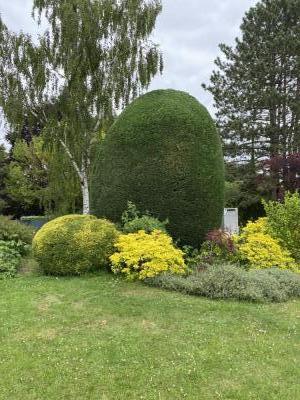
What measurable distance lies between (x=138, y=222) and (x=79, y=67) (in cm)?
884

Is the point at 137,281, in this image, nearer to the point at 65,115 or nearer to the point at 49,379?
the point at 49,379

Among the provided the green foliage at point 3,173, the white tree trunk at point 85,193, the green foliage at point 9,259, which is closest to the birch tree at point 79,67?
the white tree trunk at point 85,193

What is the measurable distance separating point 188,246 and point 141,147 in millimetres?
2115

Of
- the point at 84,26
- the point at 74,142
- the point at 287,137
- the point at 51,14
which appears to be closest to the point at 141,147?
the point at 74,142

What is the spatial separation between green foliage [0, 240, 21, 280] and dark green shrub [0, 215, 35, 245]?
44 centimetres

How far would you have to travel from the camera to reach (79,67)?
14.8 metres

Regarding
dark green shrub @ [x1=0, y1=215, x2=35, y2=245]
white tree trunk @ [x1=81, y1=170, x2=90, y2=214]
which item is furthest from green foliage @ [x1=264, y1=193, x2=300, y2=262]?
white tree trunk @ [x1=81, y1=170, x2=90, y2=214]

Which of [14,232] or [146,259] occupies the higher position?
[14,232]

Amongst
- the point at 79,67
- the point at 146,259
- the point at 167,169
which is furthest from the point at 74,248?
the point at 79,67

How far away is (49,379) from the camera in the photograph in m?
3.76

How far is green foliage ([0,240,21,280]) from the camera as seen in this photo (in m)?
7.44

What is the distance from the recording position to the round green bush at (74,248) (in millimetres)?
7238

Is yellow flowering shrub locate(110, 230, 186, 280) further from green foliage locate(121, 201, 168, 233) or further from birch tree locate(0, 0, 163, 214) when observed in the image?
birch tree locate(0, 0, 163, 214)

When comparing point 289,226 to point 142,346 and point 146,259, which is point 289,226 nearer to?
point 146,259
